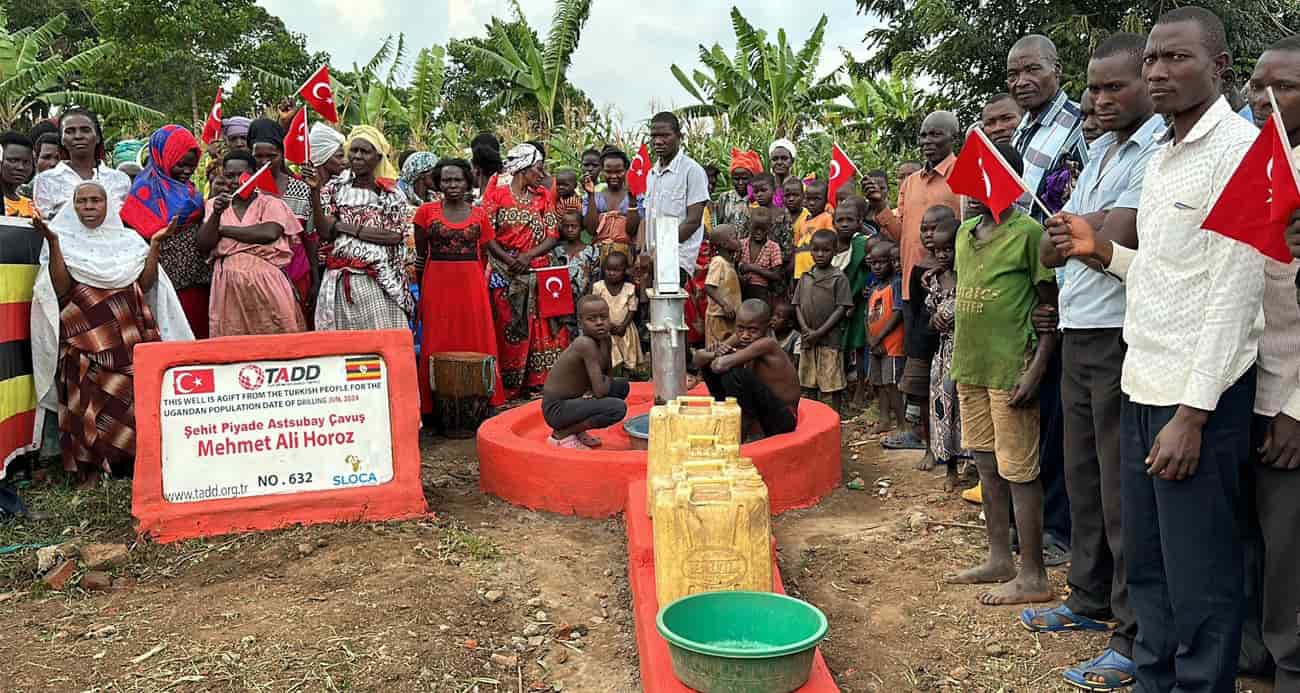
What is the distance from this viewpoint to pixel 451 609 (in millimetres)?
3924

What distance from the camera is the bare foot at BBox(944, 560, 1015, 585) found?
13.2 ft

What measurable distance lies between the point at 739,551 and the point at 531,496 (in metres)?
2.23

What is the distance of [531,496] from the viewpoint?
520cm

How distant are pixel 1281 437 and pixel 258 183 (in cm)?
516

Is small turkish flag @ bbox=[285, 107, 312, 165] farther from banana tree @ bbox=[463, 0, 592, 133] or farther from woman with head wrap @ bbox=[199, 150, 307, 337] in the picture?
banana tree @ bbox=[463, 0, 592, 133]

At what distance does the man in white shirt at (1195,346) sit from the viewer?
2.47 metres

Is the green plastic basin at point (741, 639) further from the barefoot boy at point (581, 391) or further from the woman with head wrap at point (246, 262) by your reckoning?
the woman with head wrap at point (246, 262)

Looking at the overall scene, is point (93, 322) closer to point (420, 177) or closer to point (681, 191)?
point (420, 177)

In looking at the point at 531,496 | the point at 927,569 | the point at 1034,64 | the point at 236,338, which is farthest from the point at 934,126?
the point at 236,338

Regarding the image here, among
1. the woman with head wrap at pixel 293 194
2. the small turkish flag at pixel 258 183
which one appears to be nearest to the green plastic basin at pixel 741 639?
the small turkish flag at pixel 258 183

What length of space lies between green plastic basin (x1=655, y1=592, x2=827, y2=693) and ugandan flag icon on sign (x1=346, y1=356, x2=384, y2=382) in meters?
2.64

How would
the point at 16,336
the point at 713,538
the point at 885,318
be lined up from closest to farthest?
the point at 713,538, the point at 16,336, the point at 885,318

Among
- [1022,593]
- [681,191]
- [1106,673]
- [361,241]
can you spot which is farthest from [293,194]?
[1106,673]

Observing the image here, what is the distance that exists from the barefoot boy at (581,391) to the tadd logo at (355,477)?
99 centimetres
